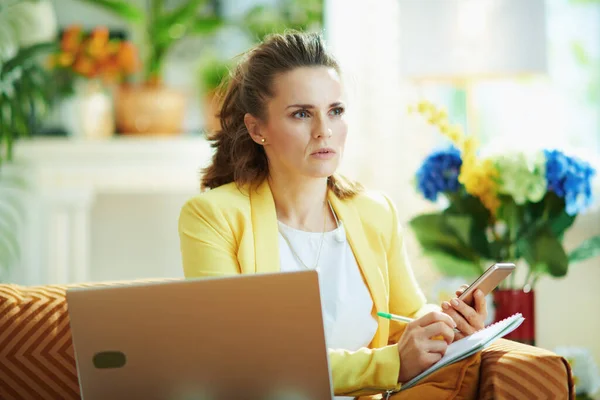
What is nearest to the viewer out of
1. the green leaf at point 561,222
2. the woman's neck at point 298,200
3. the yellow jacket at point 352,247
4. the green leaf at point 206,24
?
the yellow jacket at point 352,247

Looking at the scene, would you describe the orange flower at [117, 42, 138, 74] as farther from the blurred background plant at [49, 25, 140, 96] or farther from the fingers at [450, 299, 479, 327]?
the fingers at [450, 299, 479, 327]

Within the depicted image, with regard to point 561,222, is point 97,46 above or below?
above

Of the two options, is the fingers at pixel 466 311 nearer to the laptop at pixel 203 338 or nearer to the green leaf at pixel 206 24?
the laptop at pixel 203 338

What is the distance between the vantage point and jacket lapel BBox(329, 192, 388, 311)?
1795mm

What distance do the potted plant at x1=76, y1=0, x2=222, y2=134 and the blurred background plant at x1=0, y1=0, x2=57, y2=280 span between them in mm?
364

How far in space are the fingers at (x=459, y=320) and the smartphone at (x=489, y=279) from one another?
28 mm

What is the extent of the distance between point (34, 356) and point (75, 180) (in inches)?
76.1

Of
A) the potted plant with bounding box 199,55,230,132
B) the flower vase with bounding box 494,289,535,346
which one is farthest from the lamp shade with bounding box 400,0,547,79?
the potted plant with bounding box 199,55,230,132

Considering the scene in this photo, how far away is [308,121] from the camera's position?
176 cm

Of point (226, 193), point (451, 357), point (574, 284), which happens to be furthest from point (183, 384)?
point (574, 284)

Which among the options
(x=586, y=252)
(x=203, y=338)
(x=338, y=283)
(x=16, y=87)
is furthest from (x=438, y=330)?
(x=16, y=87)

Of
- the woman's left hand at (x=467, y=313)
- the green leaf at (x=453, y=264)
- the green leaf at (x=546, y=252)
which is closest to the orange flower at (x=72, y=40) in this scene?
the green leaf at (x=453, y=264)

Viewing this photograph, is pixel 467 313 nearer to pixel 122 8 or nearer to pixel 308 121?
pixel 308 121

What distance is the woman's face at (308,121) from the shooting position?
1.74 m
